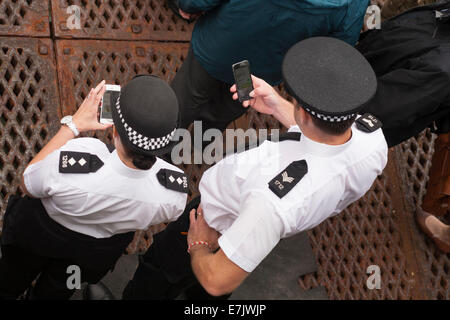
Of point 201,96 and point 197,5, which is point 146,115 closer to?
point 197,5

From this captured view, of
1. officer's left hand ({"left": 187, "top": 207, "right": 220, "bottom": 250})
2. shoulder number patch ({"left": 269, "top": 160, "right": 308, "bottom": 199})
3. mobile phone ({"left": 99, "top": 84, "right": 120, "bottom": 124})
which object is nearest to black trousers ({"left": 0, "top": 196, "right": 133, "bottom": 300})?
officer's left hand ({"left": 187, "top": 207, "right": 220, "bottom": 250})

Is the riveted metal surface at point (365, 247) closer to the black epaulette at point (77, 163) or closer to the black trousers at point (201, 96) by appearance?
the black trousers at point (201, 96)

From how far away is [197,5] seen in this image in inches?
82.6

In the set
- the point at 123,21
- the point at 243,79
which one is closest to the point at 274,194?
the point at 243,79

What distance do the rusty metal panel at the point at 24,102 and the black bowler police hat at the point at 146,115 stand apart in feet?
3.97

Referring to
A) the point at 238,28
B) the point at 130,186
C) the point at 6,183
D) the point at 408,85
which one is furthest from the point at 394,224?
the point at 6,183

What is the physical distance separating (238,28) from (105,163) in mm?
831

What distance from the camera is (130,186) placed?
1715mm

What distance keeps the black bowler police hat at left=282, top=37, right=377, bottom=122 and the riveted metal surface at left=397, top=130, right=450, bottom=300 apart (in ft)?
6.01

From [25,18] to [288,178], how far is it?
1980mm

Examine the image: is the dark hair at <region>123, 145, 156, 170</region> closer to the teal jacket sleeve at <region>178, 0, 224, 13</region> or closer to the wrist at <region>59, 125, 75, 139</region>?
the wrist at <region>59, 125, 75, 139</region>

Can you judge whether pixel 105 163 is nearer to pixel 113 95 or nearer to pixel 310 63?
pixel 113 95

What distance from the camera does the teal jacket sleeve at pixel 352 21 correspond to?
193cm

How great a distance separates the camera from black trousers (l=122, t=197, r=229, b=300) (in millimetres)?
2137
